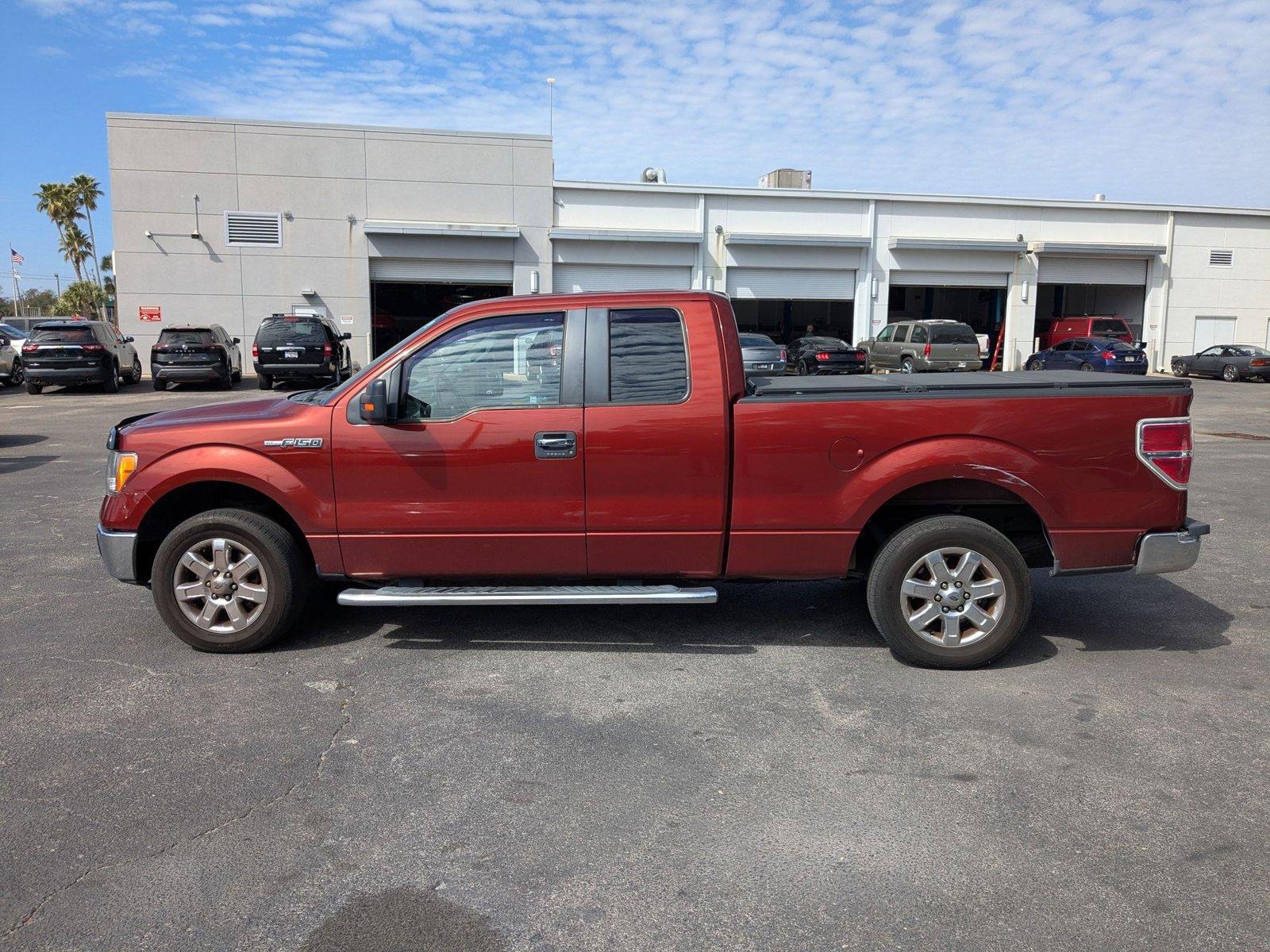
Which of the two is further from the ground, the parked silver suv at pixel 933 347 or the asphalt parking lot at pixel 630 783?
the parked silver suv at pixel 933 347

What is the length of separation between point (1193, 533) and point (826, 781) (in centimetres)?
268

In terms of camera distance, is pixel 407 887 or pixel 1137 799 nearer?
pixel 407 887

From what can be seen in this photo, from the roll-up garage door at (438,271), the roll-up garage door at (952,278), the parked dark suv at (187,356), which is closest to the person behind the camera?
the parked dark suv at (187,356)

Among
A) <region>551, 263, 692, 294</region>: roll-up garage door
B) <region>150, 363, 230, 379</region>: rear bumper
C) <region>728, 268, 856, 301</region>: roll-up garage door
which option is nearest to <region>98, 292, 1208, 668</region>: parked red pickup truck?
<region>150, 363, 230, 379</region>: rear bumper

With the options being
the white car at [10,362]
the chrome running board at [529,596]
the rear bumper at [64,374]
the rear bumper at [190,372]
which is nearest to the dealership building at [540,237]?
the white car at [10,362]

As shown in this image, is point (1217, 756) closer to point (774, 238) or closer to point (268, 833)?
point (268, 833)

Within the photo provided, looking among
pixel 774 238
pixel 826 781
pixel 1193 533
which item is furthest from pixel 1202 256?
pixel 826 781

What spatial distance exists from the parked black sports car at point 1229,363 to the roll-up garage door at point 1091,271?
366 cm

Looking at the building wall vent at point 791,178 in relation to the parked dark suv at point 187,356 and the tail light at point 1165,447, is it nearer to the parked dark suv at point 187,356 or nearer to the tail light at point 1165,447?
the parked dark suv at point 187,356

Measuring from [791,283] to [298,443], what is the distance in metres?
29.8

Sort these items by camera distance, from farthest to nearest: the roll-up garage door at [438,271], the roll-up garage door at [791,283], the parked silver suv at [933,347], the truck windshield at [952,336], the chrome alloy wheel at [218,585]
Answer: the roll-up garage door at [791,283]
the roll-up garage door at [438,271]
the truck windshield at [952,336]
the parked silver suv at [933,347]
the chrome alloy wheel at [218,585]

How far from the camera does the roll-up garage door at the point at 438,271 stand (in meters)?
30.8

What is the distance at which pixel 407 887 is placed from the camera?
3.03 meters

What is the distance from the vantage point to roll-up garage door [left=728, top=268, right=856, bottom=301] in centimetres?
3275
